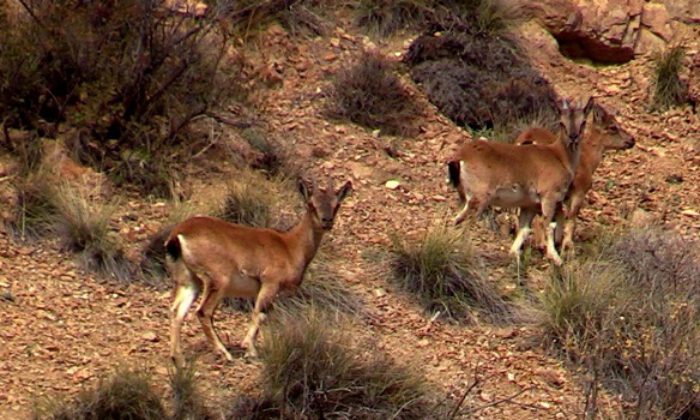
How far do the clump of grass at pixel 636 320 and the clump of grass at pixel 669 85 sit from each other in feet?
11.8

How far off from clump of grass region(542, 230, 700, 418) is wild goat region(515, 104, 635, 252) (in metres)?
0.55

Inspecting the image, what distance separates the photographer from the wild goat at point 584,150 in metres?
14.8

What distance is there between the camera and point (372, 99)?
16.2m

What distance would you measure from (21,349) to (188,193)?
123 inches

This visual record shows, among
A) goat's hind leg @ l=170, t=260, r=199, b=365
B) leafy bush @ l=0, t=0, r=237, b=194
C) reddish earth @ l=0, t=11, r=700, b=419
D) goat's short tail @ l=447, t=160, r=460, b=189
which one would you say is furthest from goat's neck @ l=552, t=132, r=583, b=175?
goat's hind leg @ l=170, t=260, r=199, b=365

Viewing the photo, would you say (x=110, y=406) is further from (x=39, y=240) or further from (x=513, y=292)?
(x=513, y=292)

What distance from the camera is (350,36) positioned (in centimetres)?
1731

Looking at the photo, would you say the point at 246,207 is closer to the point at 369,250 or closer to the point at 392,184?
the point at 369,250

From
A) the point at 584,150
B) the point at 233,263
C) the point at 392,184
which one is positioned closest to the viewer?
the point at 233,263

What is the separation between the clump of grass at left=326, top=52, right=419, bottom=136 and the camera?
52.9 feet

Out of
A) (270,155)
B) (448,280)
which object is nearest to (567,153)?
(448,280)

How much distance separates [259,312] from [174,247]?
2.68 feet

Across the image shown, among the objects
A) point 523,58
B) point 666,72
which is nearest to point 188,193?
point 523,58

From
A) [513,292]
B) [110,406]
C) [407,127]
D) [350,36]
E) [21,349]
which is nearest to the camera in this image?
[110,406]
